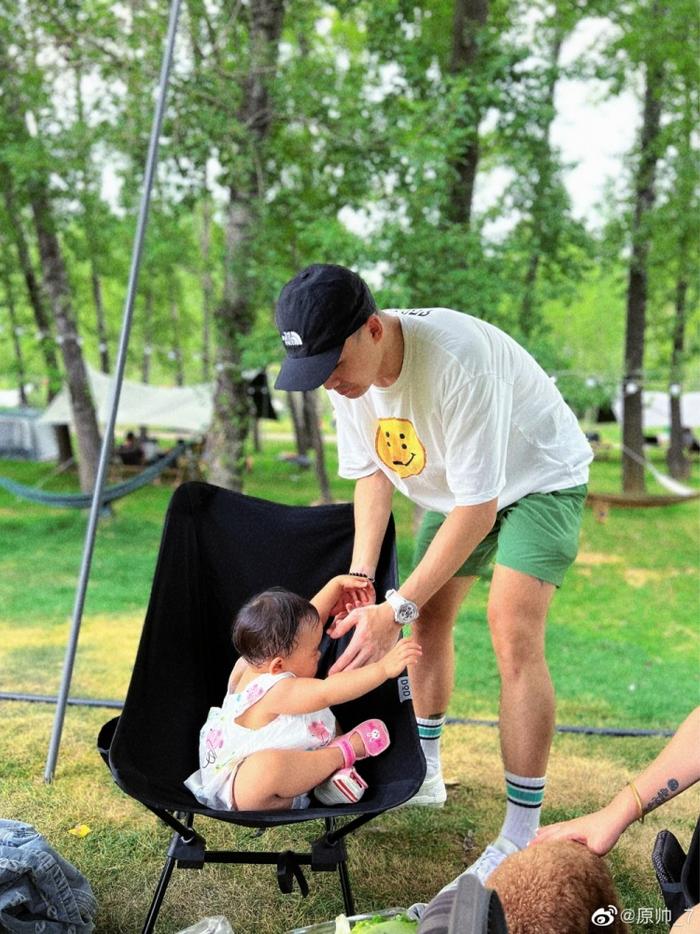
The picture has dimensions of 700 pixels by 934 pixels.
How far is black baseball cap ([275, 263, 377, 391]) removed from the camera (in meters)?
1.45

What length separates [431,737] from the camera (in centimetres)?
221

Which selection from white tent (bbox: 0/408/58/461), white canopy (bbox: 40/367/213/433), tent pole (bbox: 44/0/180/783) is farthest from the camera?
white tent (bbox: 0/408/58/461)

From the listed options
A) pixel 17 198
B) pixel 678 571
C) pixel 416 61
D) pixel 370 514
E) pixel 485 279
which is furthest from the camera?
pixel 17 198

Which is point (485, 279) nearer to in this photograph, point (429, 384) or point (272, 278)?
point (272, 278)

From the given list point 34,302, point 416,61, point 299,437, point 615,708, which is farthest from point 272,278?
point 299,437

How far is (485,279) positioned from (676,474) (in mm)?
8341

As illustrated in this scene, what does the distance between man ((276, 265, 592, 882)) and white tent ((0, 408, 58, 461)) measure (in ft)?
41.3

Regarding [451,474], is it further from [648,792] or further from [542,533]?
[648,792]

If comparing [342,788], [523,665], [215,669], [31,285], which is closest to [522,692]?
[523,665]

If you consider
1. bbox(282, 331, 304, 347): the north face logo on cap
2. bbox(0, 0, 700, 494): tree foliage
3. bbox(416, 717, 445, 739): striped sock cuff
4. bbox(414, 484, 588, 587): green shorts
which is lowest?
bbox(416, 717, 445, 739): striped sock cuff

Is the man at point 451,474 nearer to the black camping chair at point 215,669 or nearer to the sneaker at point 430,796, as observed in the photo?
the sneaker at point 430,796

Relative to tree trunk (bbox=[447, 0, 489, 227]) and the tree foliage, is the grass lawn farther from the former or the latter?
tree trunk (bbox=[447, 0, 489, 227])

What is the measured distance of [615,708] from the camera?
3.68m

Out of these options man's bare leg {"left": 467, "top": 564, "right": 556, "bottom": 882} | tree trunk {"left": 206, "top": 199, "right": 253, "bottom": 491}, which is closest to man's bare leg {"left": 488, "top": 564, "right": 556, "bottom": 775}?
man's bare leg {"left": 467, "top": 564, "right": 556, "bottom": 882}
